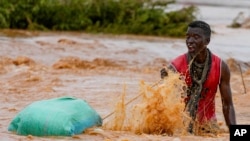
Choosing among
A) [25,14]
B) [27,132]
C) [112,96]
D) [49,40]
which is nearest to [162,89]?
[27,132]

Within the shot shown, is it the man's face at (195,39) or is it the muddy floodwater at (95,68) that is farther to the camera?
the muddy floodwater at (95,68)

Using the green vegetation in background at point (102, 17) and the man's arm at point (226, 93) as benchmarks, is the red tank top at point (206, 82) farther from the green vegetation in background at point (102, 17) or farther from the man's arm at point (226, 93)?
the green vegetation in background at point (102, 17)

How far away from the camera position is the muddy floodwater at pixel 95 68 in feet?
34.3

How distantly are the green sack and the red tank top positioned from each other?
1.04 metres

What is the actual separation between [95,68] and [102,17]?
21.3ft

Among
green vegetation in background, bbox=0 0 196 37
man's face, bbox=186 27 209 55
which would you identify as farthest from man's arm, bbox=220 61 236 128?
green vegetation in background, bbox=0 0 196 37

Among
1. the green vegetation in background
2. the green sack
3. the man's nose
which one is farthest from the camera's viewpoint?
the green vegetation in background

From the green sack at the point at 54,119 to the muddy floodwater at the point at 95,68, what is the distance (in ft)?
0.26

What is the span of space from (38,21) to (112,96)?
10.00 meters

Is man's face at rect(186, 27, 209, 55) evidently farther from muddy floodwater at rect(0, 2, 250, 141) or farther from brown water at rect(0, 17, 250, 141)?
muddy floodwater at rect(0, 2, 250, 141)

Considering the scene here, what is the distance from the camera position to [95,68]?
50.8ft

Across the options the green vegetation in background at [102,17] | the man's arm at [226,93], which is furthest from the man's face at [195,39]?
the green vegetation in background at [102,17]

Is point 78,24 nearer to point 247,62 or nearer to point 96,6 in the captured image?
point 96,6

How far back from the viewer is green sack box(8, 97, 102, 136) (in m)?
7.70
